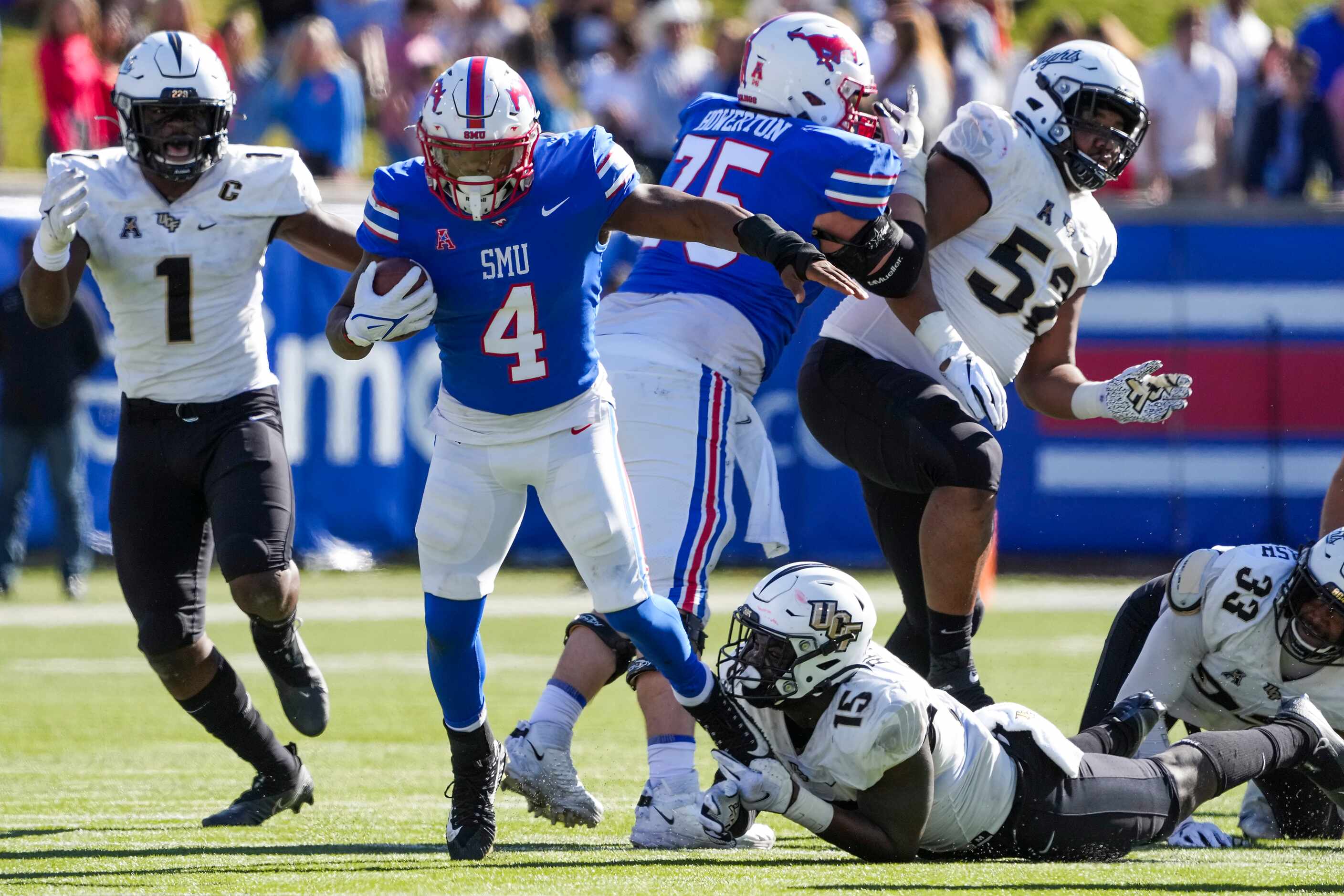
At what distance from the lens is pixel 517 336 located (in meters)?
4.52

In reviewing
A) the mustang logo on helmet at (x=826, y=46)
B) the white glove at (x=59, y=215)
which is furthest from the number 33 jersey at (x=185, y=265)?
the mustang logo on helmet at (x=826, y=46)

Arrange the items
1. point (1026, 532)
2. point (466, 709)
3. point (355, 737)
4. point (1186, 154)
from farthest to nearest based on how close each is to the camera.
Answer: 1. point (1186, 154)
2. point (1026, 532)
3. point (355, 737)
4. point (466, 709)

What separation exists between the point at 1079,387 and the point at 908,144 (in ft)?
2.94

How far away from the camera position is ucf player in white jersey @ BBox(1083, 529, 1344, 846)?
4.91 metres

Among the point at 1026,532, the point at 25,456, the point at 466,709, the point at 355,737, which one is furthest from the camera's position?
the point at 1026,532

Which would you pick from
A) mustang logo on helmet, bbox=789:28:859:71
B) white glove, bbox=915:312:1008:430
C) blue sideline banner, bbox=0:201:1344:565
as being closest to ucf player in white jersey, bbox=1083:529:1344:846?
white glove, bbox=915:312:1008:430

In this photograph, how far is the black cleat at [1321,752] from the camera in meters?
4.81

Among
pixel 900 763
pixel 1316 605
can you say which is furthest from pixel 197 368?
A: pixel 1316 605

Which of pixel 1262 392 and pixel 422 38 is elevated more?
pixel 422 38

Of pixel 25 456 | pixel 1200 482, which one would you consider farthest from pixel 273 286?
pixel 1200 482

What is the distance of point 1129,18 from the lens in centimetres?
2036

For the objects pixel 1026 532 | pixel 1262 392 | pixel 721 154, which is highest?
pixel 721 154

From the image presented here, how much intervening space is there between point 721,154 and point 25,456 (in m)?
6.46

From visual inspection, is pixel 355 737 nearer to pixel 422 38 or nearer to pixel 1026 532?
pixel 1026 532
